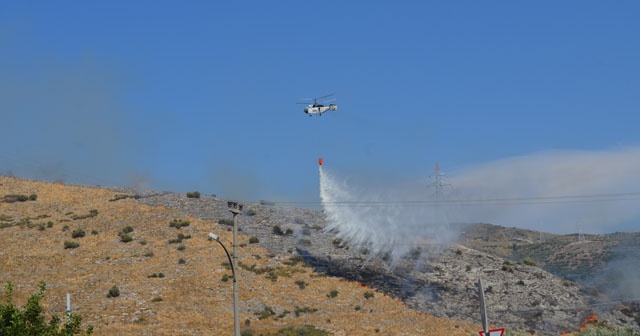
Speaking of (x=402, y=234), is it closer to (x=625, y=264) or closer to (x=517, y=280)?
(x=517, y=280)

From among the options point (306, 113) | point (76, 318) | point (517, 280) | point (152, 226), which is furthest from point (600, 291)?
point (76, 318)

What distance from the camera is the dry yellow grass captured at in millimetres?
65062

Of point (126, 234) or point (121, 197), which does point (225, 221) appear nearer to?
point (126, 234)

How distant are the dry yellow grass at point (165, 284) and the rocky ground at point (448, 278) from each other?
356 cm

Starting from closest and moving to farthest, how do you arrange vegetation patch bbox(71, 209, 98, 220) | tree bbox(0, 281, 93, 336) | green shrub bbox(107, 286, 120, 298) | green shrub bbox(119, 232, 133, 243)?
1. tree bbox(0, 281, 93, 336)
2. green shrub bbox(107, 286, 120, 298)
3. green shrub bbox(119, 232, 133, 243)
4. vegetation patch bbox(71, 209, 98, 220)

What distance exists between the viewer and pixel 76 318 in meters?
29.2

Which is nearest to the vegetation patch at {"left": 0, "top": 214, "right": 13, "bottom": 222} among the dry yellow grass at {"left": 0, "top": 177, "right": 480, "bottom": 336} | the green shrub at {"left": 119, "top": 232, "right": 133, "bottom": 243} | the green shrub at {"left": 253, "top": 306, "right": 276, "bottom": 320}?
the dry yellow grass at {"left": 0, "top": 177, "right": 480, "bottom": 336}

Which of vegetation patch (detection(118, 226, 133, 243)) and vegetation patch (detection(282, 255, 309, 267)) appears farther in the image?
vegetation patch (detection(118, 226, 133, 243))

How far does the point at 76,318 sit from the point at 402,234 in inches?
2779

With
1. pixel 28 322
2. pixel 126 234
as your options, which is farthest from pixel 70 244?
pixel 28 322

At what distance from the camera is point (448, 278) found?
8319 centimetres

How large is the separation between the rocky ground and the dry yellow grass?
356 centimetres

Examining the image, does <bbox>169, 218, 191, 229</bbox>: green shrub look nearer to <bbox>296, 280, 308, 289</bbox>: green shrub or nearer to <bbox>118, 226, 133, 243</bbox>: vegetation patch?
<bbox>118, 226, 133, 243</bbox>: vegetation patch

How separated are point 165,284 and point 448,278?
3038cm
